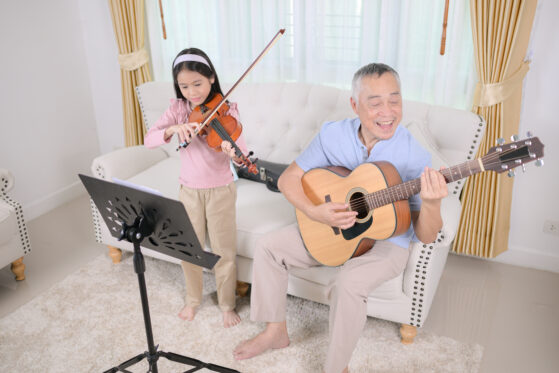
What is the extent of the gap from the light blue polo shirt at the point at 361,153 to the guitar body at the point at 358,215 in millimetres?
62

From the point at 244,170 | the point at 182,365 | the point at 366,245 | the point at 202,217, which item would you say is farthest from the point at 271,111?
the point at 182,365

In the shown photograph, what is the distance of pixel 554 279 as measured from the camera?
2508 mm

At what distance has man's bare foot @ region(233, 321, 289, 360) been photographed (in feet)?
6.37

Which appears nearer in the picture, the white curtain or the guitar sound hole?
the guitar sound hole

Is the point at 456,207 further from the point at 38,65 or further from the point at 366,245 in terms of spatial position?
the point at 38,65

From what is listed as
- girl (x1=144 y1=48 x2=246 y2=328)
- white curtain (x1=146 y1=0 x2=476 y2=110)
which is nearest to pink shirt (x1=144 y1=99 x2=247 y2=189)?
girl (x1=144 y1=48 x2=246 y2=328)

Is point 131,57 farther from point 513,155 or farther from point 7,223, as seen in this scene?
point 513,155

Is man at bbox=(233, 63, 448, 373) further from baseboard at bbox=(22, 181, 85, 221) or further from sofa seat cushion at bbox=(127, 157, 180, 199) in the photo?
baseboard at bbox=(22, 181, 85, 221)

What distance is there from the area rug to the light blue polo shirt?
0.49m

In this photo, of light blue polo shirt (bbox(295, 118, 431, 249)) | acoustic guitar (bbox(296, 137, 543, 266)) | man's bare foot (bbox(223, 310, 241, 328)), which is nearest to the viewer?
acoustic guitar (bbox(296, 137, 543, 266))

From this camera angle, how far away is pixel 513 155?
1404mm

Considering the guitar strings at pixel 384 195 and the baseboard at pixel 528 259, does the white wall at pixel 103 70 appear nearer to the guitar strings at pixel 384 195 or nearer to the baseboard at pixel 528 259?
the guitar strings at pixel 384 195

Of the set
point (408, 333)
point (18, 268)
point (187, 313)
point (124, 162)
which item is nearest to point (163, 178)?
point (124, 162)

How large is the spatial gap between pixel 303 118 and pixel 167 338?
4.07 ft
